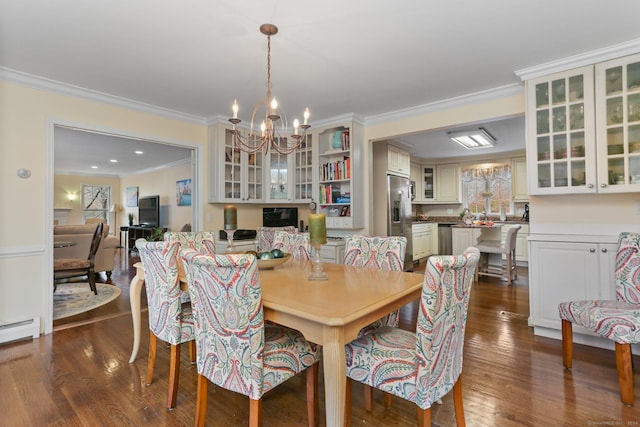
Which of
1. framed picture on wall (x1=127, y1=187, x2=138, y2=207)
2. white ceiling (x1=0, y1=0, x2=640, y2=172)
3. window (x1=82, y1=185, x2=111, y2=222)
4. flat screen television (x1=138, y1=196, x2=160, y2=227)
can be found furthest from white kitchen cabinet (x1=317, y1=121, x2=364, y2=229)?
window (x1=82, y1=185, x2=111, y2=222)

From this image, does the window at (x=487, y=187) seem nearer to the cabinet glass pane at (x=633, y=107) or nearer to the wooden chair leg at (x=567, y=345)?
the cabinet glass pane at (x=633, y=107)

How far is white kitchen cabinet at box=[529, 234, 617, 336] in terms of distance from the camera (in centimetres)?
257

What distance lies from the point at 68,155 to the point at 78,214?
336 centimetres

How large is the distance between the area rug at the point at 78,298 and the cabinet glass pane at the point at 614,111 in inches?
223

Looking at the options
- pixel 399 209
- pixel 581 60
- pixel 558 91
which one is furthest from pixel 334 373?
pixel 399 209

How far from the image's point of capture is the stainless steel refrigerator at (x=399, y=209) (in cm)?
498

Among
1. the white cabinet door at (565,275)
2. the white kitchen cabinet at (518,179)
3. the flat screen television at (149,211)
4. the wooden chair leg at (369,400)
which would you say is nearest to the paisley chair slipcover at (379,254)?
the wooden chair leg at (369,400)

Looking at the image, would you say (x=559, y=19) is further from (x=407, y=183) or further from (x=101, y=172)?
(x=101, y=172)

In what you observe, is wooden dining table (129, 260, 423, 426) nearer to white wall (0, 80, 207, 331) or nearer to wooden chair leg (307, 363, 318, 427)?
wooden chair leg (307, 363, 318, 427)

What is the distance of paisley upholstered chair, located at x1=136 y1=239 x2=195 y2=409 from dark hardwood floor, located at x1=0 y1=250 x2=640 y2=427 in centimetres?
29

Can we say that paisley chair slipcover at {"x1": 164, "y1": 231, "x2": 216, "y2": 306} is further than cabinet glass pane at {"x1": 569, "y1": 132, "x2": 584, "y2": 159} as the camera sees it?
Yes

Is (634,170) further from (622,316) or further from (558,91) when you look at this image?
(622,316)

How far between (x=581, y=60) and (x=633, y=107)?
56cm

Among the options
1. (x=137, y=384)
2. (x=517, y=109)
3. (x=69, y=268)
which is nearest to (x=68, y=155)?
(x=69, y=268)
